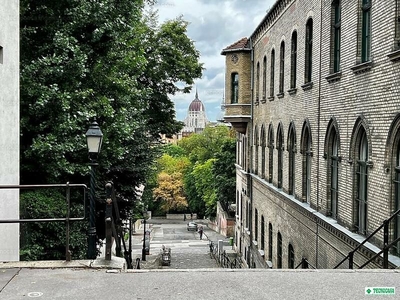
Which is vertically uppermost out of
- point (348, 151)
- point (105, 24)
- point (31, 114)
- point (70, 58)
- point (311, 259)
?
point (105, 24)

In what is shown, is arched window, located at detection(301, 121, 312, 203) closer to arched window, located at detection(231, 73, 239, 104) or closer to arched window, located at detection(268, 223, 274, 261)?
arched window, located at detection(268, 223, 274, 261)

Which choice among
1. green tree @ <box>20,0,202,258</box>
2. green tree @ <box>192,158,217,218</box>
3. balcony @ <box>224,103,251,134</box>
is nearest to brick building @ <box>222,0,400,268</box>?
balcony @ <box>224,103,251,134</box>

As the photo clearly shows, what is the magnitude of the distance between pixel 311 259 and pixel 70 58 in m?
9.09

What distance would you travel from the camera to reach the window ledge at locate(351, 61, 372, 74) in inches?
418

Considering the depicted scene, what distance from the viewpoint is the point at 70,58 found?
14.0 meters

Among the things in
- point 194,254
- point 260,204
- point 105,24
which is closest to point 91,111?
point 105,24

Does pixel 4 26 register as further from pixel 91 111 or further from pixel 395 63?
pixel 395 63

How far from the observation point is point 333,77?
516 inches

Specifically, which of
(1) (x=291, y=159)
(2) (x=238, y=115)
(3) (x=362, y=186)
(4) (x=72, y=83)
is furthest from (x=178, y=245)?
(3) (x=362, y=186)

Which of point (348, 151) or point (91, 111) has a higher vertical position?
point (91, 111)

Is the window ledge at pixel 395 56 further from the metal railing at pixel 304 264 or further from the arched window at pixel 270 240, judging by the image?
the arched window at pixel 270 240

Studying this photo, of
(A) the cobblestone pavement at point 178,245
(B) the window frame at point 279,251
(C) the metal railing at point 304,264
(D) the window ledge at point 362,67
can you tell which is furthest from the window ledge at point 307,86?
(A) the cobblestone pavement at point 178,245

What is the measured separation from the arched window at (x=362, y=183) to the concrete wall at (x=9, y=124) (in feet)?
25.2

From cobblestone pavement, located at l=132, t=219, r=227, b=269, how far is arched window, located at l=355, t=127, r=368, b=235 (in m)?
21.0
